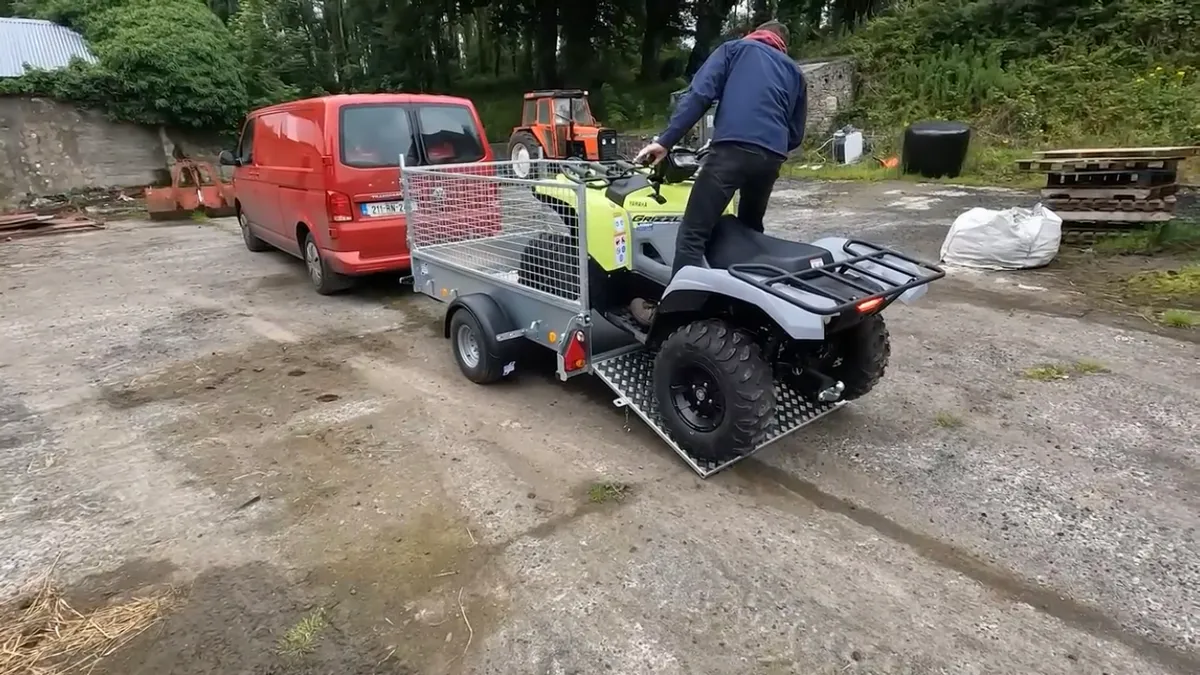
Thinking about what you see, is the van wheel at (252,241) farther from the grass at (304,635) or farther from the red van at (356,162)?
the grass at (304,635)

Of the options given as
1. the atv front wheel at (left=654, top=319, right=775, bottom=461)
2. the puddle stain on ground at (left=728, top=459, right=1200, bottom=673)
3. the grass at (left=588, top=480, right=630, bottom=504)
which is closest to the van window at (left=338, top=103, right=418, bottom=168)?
the atv front wheel at (left=654, top=319, right=775, bottom=461)

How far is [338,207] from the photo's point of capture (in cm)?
604

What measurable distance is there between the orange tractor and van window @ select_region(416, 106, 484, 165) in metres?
8.51

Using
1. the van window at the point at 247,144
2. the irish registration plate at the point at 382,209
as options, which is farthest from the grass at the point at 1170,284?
the van window at the point at 247,144

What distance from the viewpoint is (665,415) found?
137 inches

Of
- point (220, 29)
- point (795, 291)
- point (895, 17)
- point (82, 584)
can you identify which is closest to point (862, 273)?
point (795, 291)

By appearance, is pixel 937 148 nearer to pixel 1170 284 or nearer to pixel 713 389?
pixel 1170 284

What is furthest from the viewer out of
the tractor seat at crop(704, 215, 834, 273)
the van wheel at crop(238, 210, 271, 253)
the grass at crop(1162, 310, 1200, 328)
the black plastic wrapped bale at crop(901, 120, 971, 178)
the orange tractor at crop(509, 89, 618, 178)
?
the orange tractor at crop(509, 89, 618, 178)

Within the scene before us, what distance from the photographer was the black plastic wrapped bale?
42.3 ft

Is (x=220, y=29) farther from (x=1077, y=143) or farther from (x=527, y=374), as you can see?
(x=1077, y=143)

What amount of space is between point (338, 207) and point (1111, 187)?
25.5 feet

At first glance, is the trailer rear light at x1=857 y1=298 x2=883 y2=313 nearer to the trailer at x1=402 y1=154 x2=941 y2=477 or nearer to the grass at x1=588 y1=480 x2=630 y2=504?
the trailer at x1=402 y1=154 x2=941 y2=477

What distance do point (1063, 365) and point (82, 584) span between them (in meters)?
5.42

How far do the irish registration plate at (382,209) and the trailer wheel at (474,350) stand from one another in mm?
2062
